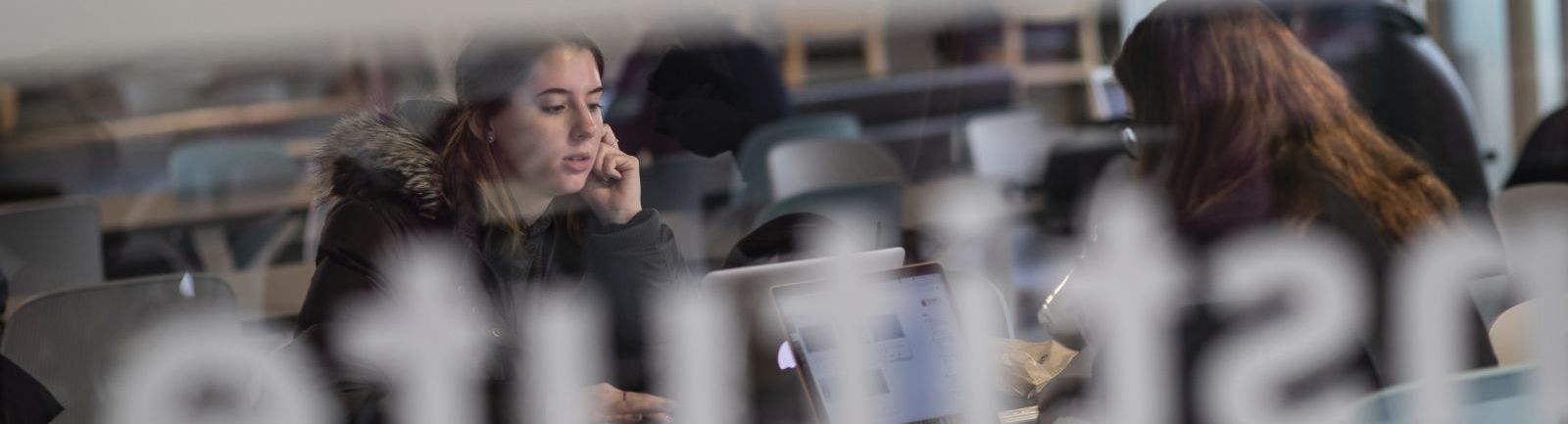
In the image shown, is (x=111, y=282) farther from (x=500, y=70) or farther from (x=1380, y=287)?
(x=1380, y=287)

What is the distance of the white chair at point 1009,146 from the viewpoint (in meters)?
2.45

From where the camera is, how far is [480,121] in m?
1.76

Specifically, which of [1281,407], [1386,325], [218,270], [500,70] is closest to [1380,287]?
[1386,325]

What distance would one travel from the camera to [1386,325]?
209 cm

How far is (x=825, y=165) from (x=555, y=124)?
23.3 inches

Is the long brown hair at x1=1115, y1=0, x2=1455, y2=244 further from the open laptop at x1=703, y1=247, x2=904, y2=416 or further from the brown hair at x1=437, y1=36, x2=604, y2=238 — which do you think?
the brown hair at x1=437, y1=36, x2=604, y2=238

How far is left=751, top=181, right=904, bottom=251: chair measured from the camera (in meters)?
2.02

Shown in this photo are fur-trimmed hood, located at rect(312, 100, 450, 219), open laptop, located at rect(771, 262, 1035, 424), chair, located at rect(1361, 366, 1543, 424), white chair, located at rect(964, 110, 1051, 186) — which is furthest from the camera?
white chair, located at rect(964, 110, 1051, 186)

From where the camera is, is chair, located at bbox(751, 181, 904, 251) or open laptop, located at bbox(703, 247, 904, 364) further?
chair, located at bbox(751, 181, 904, 251)

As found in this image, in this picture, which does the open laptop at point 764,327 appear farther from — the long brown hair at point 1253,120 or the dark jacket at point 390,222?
the long brown hair at point 1253,120

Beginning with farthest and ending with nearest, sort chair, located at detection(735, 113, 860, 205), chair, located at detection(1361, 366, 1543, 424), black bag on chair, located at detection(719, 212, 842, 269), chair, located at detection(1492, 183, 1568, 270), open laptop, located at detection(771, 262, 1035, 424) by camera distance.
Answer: chair, located at detection(1492, 183, 1568, 270) < chair, located at detection(735, 113, 860, 205) < black bag on chair, located at detection(719, 212, 842, 269) < open laptop, located at detection(771, 262, 1035, 424) < chair, located at detection(1361, 366, 1543, 424)

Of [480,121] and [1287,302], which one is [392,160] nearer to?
[480,121]

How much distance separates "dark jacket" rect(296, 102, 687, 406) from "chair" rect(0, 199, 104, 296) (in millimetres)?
301

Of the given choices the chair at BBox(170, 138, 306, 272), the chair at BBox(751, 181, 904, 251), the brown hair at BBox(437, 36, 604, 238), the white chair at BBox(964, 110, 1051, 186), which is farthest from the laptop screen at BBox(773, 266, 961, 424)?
the chair at BBox(170, 138, 306, 272)
